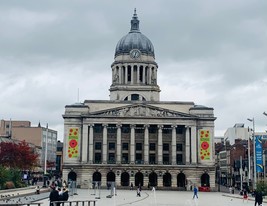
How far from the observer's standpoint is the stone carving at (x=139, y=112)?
125438 mm

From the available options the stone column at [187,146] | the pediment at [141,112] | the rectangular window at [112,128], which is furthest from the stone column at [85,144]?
the stone column at [187,146]

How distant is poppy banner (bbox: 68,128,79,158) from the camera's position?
124375mm

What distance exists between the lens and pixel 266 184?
266 ft

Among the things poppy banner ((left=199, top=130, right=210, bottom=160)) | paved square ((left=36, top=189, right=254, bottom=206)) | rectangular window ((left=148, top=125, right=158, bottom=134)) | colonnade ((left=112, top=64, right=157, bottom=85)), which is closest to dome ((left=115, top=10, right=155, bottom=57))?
colonnade ((left=112, top=64, right=157, bottom=85))

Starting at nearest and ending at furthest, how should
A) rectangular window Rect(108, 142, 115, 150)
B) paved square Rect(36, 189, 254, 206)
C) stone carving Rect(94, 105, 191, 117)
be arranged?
paved square Rect(36, 189, 254, 206) < stone carving Rect(94, 105, 191, 117) < rectangular window Rect(108, 142, 115, 150)

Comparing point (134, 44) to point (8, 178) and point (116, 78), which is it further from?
point (8, 178)

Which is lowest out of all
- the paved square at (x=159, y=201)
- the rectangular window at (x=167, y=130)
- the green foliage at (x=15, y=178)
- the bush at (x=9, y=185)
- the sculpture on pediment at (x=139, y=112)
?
the paved square at (x=159, y=201)

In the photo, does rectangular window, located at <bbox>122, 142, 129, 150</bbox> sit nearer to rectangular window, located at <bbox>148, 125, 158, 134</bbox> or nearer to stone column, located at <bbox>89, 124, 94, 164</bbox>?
rectangular window, located at <bbox>148, 125, 158, 134</bbox>

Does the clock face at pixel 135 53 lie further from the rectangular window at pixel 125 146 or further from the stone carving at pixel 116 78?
the rectangular window at pixel 125 146

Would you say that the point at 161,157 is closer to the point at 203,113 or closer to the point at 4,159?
the point at 203,113

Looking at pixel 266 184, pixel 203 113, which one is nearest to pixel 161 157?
pixel 203 113

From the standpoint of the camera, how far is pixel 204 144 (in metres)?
126

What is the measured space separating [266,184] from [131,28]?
84522mm

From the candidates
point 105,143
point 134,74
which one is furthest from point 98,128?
point 134,74
